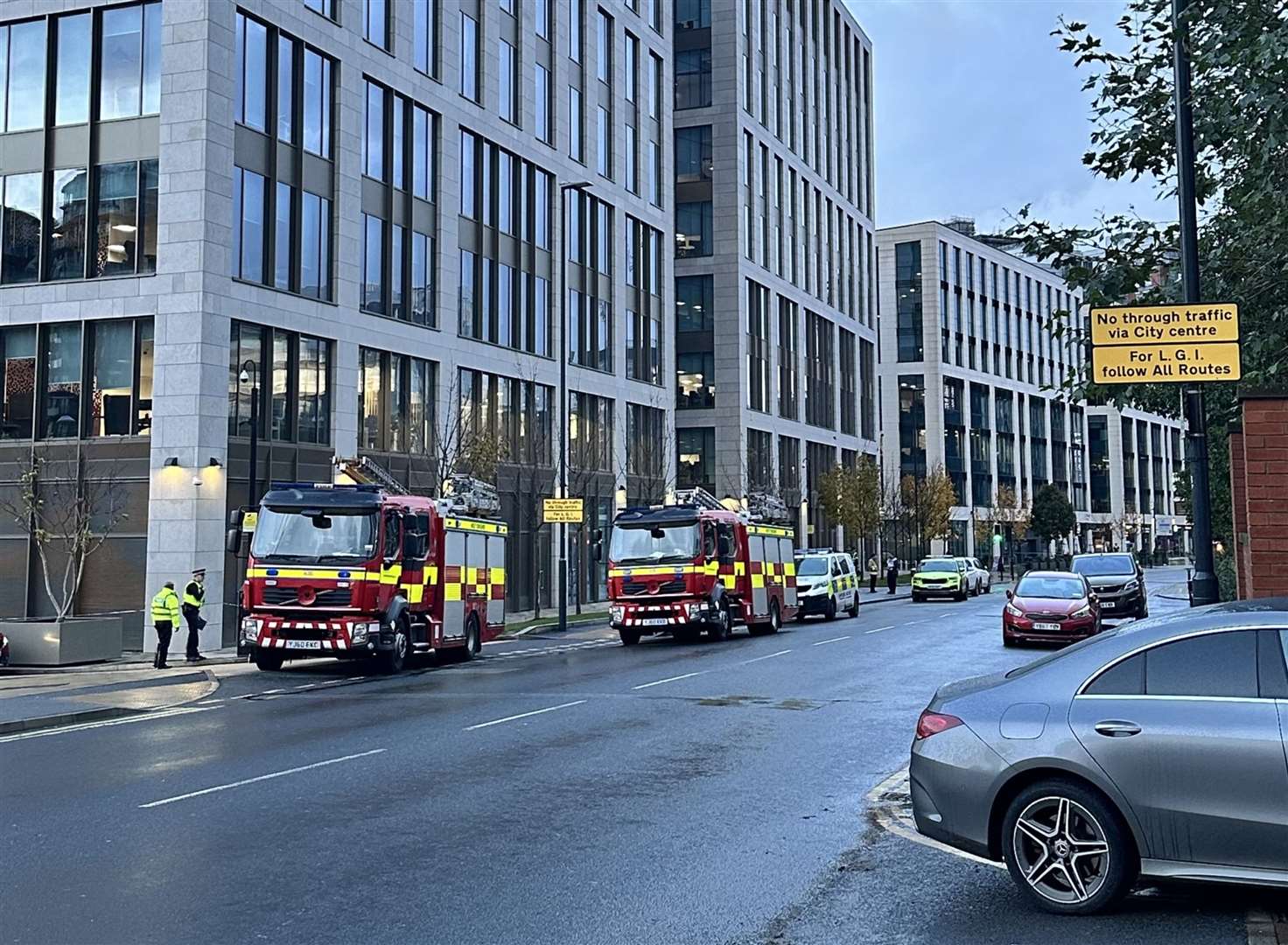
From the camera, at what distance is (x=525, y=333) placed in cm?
4331

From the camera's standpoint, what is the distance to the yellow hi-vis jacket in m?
23.4

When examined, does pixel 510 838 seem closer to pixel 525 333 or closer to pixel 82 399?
pixel 82 399

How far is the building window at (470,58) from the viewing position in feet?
132

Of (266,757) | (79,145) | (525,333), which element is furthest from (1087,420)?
(266,757)

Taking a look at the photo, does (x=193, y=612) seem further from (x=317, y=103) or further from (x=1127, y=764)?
(x=1127, y=764)

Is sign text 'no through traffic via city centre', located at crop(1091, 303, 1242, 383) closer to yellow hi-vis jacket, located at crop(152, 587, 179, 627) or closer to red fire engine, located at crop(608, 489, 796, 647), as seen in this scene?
red fire engine, located at crop(608, 489, 796, 647)

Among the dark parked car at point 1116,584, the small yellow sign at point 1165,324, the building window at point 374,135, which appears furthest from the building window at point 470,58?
the small yellow sign at point 1165,324

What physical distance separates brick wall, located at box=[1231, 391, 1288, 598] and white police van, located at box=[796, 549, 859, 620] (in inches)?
954

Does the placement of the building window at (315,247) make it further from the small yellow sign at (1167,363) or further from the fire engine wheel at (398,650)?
the small yellow sign at (1167,363)

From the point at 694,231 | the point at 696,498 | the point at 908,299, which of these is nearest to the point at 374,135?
the point at 696,498

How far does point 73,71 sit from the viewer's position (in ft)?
99.9

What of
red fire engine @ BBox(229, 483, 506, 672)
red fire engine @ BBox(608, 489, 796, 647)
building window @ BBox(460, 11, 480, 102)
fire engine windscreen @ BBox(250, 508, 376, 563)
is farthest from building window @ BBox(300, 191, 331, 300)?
fire engine windscreen @ BBox(250, 508, 376, 563)

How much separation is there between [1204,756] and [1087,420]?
13170 cm

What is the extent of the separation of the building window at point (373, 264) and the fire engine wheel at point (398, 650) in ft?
47.5
